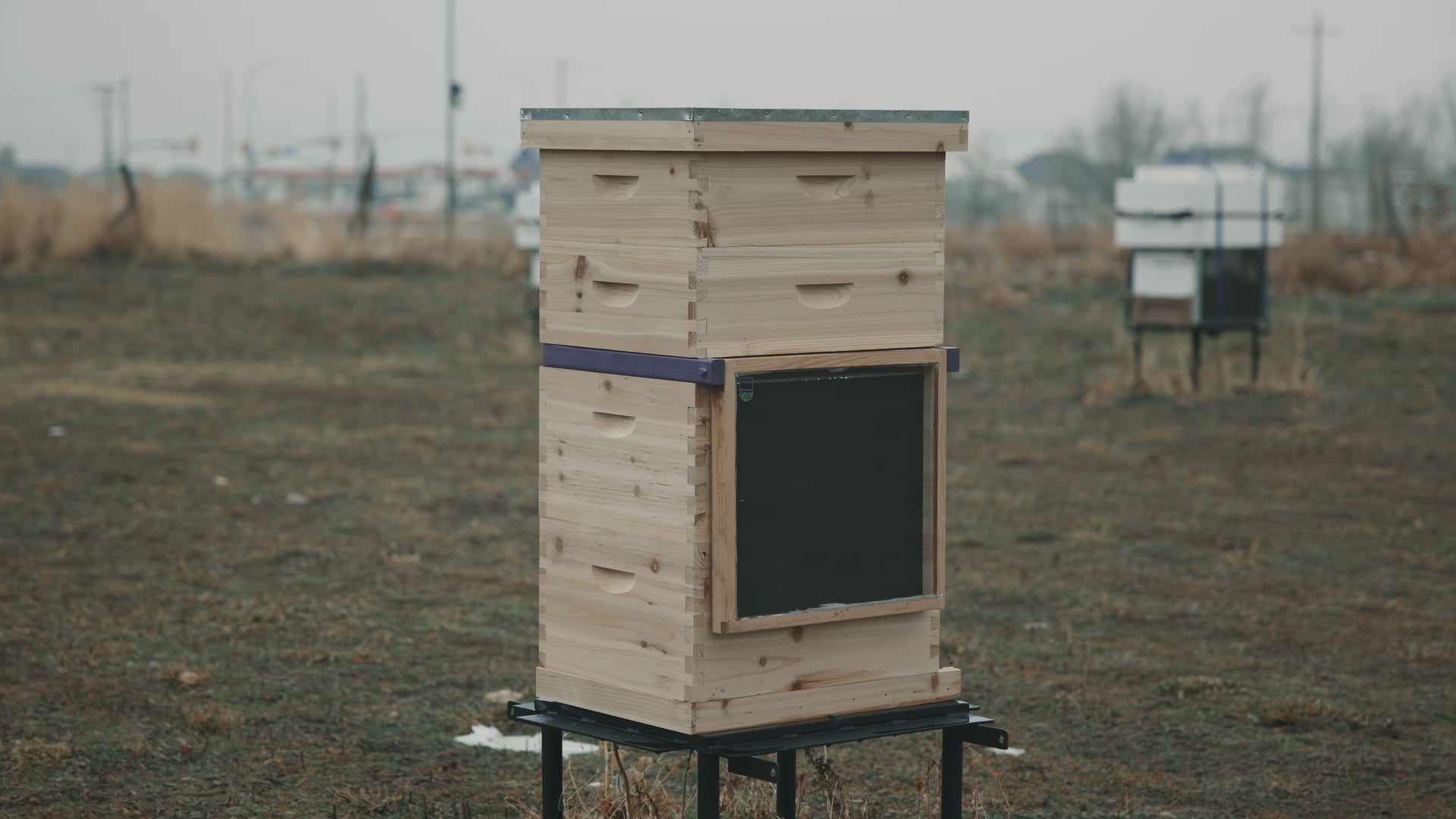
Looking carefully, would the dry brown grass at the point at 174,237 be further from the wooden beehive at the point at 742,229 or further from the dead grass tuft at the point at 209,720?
the wooden beehive at the point at 742,229

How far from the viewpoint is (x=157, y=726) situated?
6.72m

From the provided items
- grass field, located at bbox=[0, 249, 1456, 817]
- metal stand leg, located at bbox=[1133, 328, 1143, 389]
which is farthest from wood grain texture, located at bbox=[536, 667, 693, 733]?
metal stand leg, located at bbox=[1133, 328, 1143, 389]

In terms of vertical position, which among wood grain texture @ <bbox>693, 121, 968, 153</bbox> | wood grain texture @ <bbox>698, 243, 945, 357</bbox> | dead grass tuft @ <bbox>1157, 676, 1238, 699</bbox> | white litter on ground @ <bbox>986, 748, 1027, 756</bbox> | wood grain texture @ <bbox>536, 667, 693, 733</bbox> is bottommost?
white litter on ground @ <bbox>986, 748, 1027, 756</bbox>

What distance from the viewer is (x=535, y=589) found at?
374 inches

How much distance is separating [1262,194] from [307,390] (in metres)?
10.3

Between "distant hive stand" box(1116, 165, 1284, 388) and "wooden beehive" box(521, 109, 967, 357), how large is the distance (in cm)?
1153

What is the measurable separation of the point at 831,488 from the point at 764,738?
27.6 inches

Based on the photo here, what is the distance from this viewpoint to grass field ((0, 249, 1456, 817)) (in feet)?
20.6

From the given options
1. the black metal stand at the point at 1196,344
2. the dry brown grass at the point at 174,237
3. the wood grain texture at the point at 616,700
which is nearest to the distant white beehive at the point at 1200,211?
the black metal stand at the point at 1196,344

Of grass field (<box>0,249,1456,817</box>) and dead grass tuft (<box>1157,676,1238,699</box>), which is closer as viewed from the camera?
grass field (<box>0,249,1456,817</box>)

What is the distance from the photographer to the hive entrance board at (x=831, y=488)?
176 inches

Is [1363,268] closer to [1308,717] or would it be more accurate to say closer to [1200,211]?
[1200,211]

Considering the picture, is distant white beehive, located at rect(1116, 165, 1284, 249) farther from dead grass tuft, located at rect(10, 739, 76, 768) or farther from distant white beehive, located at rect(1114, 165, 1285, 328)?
dead grass tuft, located at rect(10, 739, 76, 768)

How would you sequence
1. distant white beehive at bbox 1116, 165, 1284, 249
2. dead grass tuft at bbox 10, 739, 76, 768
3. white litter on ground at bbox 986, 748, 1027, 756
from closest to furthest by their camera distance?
dead grass tuft at bbox 10, 739, 76, 768 < white litter on ground at bbox 986, 748, 1027, 756 < distant white beehive at bbox 1116, 165, 1284, 249
